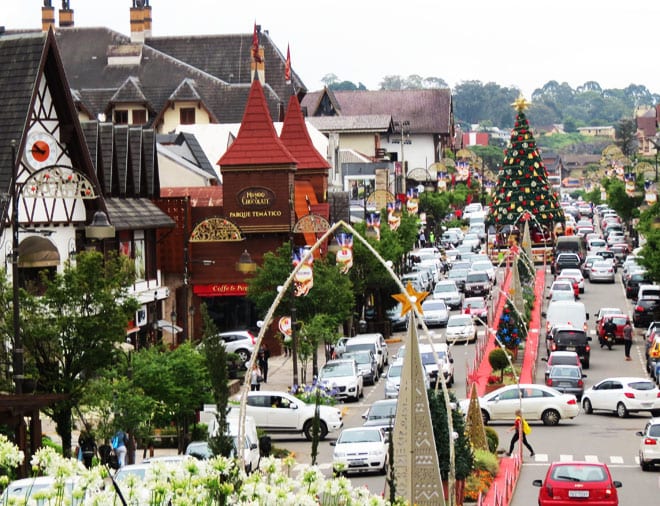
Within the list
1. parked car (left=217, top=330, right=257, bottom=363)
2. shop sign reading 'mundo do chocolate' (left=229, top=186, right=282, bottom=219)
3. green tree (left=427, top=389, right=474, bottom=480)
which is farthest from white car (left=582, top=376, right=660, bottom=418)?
shop sign reading 'mundo do chocolate' (left=229, top=186, right=282, bottom=219)

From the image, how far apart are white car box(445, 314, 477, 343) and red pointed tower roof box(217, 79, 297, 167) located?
27.6ft

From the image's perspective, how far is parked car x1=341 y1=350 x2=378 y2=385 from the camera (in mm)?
53184

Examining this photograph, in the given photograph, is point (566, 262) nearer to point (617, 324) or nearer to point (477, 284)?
point (477, 284)

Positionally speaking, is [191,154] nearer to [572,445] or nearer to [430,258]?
[430,258]

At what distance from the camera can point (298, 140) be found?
73.1m

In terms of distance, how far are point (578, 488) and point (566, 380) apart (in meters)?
21.1

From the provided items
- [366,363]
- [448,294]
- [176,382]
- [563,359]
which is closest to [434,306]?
[448,294]

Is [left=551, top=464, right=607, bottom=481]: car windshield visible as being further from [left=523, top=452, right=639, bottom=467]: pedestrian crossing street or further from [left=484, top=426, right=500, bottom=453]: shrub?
[left=523, top=452, right=639, bottom=467]: pedestrian crossing street

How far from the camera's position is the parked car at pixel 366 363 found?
174 feet

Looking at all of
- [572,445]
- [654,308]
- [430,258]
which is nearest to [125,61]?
[430,258]

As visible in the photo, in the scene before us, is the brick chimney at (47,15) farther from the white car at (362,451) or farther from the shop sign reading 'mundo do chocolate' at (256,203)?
the white car at (362,451)

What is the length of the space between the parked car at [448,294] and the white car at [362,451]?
124ft

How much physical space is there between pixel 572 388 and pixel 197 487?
37.0 m

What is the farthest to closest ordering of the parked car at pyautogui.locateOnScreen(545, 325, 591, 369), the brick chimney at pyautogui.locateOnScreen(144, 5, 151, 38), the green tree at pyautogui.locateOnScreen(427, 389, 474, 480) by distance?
1. the brick chimney at pyautogui.locateOnScreen(144, 5, 151, 38)
2. the parked car at pyautogui.locateOnScreen(545, 325, 591, 369)
3. the green tree at pyautogui.locateOnScreen(427, 389, 474, 480)
